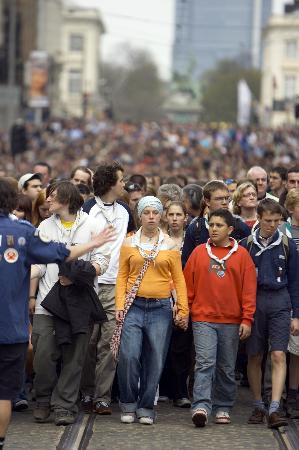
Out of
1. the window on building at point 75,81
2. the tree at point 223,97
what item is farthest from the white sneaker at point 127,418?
the window on building at point 75,81

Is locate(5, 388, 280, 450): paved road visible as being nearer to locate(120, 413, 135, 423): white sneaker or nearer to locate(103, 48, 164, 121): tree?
locate(120, 413, 135, 423): white sneaker

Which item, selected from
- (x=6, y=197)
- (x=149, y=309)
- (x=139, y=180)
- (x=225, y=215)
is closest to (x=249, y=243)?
(x=225, y=215)

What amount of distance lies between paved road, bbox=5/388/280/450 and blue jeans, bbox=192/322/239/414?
19 cm

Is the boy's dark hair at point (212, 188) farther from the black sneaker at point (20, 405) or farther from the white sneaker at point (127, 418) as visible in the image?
the black sneaker at point (20, 405)

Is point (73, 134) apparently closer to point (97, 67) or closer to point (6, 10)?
point (6, 10)

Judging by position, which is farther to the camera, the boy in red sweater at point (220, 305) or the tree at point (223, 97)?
the tree at point (223, 97)

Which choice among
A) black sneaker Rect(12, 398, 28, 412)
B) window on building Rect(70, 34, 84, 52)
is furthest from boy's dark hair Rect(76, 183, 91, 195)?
window on building Rect(70, 34, 84, 52)

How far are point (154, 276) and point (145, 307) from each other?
Result: 25 cm

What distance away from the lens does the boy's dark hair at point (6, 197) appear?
9.14 metres

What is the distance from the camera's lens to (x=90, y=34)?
189625 mm

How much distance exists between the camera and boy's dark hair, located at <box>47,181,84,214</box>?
11039 millimetres

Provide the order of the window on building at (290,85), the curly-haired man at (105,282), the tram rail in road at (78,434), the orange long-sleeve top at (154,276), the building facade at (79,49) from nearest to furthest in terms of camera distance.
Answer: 1. the tram rail in road at (78,434)
2. the orange long-sleeve top at (154,276)
3. the curly-haired man at (105,282)
4. the window on building at (290,85)
5. the building facade at (79,49)

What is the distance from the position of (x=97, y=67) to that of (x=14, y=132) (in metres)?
160

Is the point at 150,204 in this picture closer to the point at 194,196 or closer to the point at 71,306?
the point at 71,306
